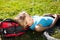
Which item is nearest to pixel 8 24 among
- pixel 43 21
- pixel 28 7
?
pixel 43 21

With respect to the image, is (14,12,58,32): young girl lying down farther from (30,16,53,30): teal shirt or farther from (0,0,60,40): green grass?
(0,0,60,40): green grass

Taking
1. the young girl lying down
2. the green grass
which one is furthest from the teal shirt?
the green grass

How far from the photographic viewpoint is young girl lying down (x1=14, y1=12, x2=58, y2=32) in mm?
5836

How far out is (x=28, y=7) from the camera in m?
7.77

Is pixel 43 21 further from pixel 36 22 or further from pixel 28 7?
pixel 28 7

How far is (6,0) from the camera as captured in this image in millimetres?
8758

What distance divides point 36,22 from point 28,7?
1861mm

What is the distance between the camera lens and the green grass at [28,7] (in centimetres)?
735

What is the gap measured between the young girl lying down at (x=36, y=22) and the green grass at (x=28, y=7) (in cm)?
120

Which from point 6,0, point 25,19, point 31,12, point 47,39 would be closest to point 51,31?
point 47,39

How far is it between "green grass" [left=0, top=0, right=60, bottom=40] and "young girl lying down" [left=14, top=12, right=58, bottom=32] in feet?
3.94

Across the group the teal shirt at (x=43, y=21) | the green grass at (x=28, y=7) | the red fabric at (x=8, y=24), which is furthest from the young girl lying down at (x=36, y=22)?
the green grass at (x=28, y=7)

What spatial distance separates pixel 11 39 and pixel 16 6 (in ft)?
7.69

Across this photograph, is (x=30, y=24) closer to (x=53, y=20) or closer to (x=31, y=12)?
(x=53, y=20)
